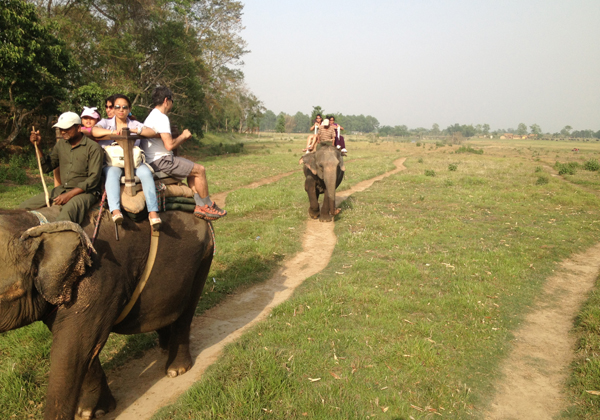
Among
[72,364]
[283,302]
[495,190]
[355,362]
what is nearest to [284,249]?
[283,302]

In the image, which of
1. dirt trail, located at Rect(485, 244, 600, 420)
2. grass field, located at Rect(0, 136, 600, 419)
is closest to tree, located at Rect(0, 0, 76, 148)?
grass field, located at Rect(0, 136, 600, 419)

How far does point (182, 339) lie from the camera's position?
485 cm

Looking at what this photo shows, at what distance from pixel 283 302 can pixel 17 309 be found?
4016mm

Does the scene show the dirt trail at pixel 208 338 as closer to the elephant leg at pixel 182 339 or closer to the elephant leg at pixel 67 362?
the elephant leg at pixel 182 339

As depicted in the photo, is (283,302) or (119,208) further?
(283,302)

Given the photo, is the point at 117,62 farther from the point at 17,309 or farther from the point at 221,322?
the point at 17,309

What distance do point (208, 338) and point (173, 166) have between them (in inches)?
96.8

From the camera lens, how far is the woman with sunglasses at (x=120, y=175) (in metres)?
3.77

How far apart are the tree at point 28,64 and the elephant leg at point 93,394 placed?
15234mm

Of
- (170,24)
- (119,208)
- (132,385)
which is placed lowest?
(132,385)

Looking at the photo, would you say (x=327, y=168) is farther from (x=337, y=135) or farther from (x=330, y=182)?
(x=337, y=135)

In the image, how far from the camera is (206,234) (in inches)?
182

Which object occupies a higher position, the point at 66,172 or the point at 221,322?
the point at 66,172

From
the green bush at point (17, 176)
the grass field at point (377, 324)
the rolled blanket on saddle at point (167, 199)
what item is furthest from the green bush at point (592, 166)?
the green bush at point (17, 176)
